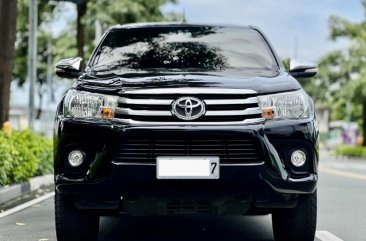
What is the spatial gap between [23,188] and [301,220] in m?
5.92

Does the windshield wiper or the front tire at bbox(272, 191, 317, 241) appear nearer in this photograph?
the front tire at bbox(272, 191, 317, 241)

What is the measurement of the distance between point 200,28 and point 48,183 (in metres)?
6.60

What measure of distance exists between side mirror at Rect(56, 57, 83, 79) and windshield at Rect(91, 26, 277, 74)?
0.13m

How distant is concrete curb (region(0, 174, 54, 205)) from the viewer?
9.16 m

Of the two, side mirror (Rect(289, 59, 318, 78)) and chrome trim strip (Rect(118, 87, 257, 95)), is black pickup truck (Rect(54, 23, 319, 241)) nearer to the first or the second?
chrome trim strip (Rect(118, 87, 257, 95))

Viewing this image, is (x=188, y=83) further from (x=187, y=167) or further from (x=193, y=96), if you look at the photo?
(x=187, y=167)

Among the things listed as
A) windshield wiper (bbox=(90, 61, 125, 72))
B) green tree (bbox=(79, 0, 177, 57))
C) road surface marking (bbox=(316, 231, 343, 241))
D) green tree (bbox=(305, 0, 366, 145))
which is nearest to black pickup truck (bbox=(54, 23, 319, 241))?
windshield wiper (bbox=(90, 61, 125, 72))

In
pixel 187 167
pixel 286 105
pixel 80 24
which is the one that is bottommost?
pixel 187 167

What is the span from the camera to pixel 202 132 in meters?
4.71

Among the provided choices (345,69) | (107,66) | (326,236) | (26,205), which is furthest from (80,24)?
(345,69)

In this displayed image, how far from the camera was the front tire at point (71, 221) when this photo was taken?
5.24m

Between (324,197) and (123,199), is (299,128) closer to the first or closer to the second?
(123,199)

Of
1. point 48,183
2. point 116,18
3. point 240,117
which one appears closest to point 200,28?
point 240,117

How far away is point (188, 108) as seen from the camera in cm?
479
